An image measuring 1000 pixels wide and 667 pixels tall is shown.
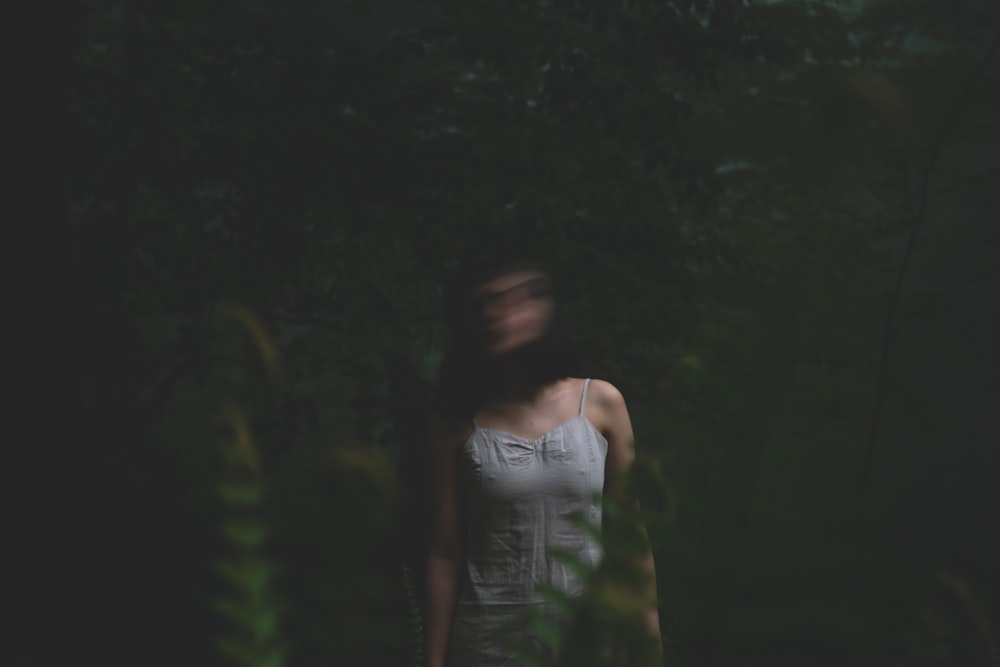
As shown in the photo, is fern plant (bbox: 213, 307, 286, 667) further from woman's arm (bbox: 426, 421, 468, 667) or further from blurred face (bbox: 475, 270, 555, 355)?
woman's arm (bbox: 426, 421, 468, 667)

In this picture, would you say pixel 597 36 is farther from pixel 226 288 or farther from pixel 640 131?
pixel 226 288

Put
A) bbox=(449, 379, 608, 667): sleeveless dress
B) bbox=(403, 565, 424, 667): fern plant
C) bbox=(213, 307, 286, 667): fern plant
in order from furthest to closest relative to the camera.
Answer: bbox=(449, 379, 608, 667): sleeveless dress < bbox=(403, 565, 424, 667): fern plant < bbox=(213, 307, 286, 667): fern plant

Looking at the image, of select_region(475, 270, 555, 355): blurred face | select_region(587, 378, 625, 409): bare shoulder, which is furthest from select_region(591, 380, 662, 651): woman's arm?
select_region(475, 270, 555, 355): blurred face

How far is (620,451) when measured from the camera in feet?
5.92

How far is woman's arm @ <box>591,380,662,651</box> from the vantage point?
22 centimetres

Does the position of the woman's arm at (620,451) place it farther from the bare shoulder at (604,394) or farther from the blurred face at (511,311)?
the blurred face at (511,311)

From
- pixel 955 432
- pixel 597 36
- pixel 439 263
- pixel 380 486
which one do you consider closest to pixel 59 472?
pixel 439 263

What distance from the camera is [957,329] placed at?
16344mm

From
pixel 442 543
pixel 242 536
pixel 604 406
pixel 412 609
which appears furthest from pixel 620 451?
pixel 242 536

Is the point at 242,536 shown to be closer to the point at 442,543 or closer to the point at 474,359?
the point at 474,359

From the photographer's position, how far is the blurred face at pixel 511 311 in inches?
71.1

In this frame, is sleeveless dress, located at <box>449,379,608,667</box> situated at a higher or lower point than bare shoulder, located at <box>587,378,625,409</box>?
lower

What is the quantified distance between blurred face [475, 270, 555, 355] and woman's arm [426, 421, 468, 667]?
31 centimetres

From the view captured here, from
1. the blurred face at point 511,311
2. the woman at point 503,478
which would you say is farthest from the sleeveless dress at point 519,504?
the blurred face at point 511,311
